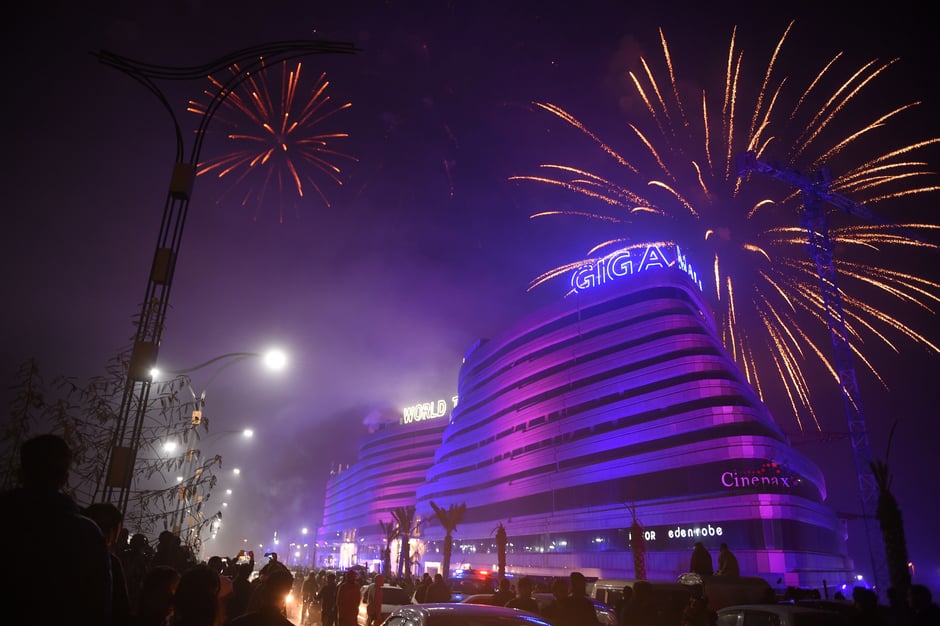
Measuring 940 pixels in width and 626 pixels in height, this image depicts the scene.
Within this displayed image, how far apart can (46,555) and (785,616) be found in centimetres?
1028

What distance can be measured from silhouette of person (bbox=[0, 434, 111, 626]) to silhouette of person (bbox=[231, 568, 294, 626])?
5.11 feet

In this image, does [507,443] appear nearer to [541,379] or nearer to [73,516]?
[541,379]

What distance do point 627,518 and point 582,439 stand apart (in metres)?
11.7

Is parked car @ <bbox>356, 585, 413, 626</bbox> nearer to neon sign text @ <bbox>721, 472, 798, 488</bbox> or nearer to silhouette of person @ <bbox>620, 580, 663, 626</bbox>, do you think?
silhouette of person @ <bbox>620, 580, 663, 626</bbox>

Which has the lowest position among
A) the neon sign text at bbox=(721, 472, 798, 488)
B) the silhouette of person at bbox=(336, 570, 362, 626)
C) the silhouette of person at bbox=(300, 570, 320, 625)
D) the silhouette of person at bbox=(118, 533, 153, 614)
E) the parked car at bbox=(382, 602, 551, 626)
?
the silhouette of person at bbox=(300, 570, 320, 625)

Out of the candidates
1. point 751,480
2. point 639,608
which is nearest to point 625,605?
point 639,608

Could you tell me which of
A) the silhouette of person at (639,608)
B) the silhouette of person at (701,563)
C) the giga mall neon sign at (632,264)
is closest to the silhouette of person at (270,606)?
the silhouette of person at (639,608)

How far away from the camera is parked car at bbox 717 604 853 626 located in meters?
9.16

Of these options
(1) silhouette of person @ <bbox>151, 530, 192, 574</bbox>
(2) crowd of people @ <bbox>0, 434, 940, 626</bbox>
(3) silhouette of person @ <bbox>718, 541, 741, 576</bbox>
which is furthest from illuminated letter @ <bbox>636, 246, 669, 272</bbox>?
(1) silhouette of person @ <bbox>151, 530, 192, 574</bbox>

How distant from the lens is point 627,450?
213ft

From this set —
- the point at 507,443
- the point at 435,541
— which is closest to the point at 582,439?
the point at 507,443

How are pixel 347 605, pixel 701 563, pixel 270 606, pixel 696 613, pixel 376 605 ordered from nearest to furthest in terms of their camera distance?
pixel 270 606, pixel 696 613, pixel 347 605, pixel 376 605, pixel 701 563

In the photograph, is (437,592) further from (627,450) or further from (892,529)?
(627,450)

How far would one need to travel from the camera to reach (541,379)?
8100cm
